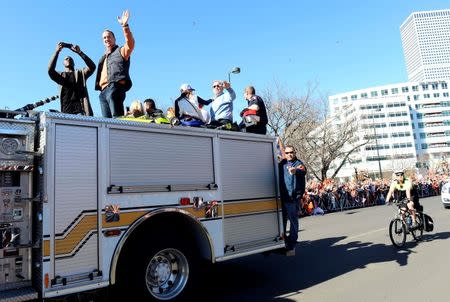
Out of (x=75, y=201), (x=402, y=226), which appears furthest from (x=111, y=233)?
(x=402, y=226)

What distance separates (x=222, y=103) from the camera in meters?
7.01

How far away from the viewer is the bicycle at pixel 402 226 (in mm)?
9055

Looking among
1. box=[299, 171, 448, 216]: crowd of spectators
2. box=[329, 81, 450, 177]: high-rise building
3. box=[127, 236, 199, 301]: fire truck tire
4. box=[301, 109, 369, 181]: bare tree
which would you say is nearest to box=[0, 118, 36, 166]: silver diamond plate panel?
box=[127, 236, 199, 301]: fire truck tire

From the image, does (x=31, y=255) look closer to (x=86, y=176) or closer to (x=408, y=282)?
(x=86, y=176)

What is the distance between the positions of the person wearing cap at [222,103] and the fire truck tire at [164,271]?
2432mm

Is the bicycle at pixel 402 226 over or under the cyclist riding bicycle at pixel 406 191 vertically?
under

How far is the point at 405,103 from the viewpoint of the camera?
12669cm

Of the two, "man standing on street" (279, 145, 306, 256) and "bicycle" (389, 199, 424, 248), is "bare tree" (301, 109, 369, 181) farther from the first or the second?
"man standing on street" (279, 145, 306, 256)

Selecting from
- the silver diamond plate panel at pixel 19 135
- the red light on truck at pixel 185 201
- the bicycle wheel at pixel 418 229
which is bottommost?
the bicycle wheel at pixel 418 229

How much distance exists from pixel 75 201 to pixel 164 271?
4.97ft

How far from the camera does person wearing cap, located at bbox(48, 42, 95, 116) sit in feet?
21.0

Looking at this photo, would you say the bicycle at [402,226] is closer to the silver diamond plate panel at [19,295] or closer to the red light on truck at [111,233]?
the red light on truck at [111,233]

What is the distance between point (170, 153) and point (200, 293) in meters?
2.25

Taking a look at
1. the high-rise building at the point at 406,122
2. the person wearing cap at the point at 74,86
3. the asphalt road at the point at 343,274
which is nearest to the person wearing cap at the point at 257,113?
the asphalt road at the point at 343,274
